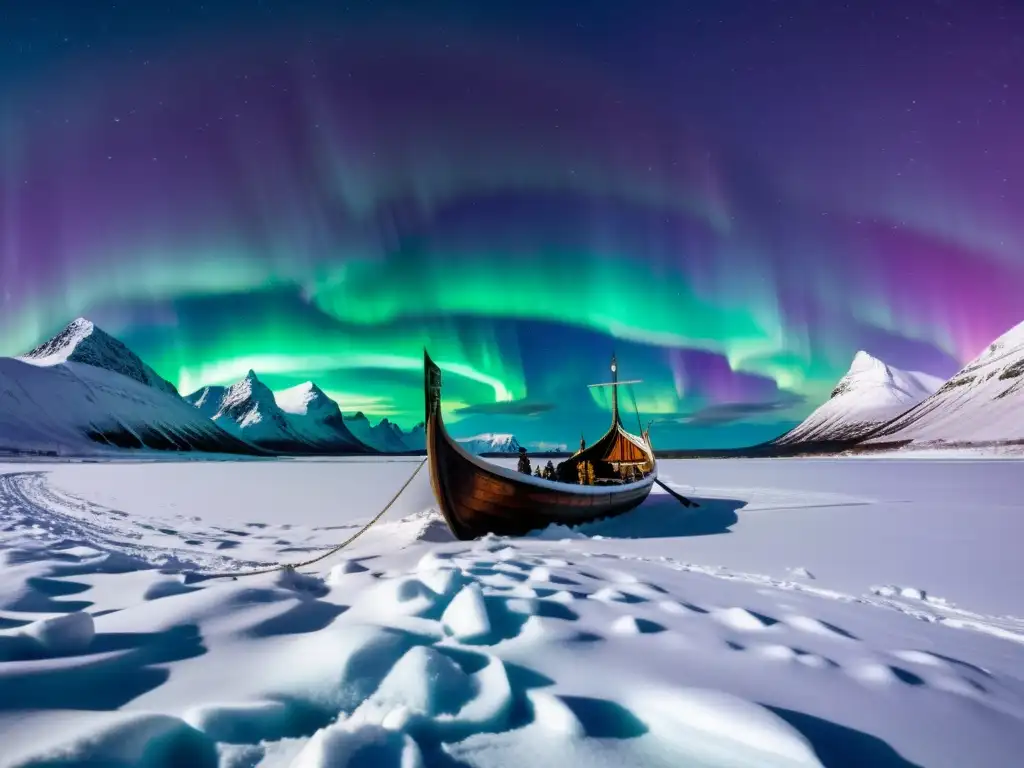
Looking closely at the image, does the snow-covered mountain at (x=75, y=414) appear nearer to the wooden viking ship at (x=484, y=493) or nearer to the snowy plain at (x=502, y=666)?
the wooden viking ship at (x=484, y=493)

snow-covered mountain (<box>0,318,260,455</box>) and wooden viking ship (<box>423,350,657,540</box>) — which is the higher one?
snow-covered mountain (<box>0,318,260,455</box>)

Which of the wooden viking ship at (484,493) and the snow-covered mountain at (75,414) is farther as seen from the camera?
the snow-covered mountain at (75,414)

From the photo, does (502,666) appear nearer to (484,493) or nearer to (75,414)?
(484,493)

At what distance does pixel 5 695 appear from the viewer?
276 centimetres

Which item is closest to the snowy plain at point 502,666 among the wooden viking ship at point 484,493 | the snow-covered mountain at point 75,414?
the wooden viking ship at point 484,493

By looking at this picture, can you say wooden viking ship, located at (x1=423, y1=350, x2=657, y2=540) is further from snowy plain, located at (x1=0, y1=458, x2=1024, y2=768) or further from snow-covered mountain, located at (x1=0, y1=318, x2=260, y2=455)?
snow-covered mountain, located at (x1=0, y1=318, x2=260, y2=455)

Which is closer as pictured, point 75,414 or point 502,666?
point 502,666

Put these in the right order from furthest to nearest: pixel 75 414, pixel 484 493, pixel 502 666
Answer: pixel 75 414 → pixel 484 493 → pixel 502 666

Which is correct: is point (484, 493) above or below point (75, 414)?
below

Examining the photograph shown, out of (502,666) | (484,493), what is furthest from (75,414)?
(502,666)

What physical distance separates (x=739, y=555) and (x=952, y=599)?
3443 mm

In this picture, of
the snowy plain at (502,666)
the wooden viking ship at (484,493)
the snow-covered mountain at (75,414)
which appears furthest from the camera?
the snow-covered mountain at (75,414)

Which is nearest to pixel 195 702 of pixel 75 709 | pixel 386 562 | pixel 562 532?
pixel 75 709

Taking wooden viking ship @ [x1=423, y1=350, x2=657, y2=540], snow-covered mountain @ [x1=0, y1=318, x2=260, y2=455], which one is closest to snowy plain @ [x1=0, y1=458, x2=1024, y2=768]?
wooden viking ship @ [x1=423, y1=350, x2=657, y2=540]
